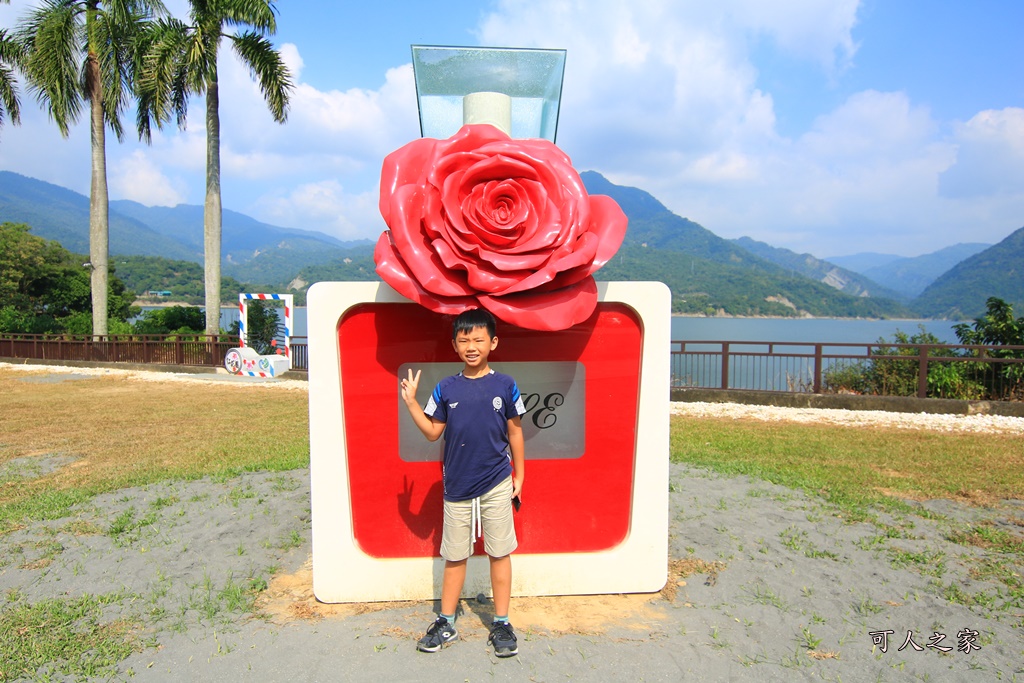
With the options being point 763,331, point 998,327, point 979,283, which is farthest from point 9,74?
point 979,283

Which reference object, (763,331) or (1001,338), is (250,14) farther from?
(763,331)

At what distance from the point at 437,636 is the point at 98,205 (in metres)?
22.2

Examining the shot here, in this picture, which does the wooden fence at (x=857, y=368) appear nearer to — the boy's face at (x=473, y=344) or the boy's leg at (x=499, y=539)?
the boy's leg at (x=499, y=539)

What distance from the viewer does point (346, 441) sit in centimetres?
326

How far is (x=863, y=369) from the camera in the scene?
493 inches

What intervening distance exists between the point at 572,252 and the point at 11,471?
20.4ft

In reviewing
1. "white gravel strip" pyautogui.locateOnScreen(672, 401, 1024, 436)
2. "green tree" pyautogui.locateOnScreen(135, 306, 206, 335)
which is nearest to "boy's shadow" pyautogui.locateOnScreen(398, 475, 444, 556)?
"white gravel strip" pyautogui.locateOnScreen(672, 401, 1024, 436)

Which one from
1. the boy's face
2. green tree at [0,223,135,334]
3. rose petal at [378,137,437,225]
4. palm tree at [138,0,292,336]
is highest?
palm tree at [138,0,292,336]

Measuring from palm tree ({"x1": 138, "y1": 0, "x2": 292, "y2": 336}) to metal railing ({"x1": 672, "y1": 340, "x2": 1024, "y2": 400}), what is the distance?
13.0m

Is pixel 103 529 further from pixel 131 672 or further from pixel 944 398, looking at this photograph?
pixel 944 398

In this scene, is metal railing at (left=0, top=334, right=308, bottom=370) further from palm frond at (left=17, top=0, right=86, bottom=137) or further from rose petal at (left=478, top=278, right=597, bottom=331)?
rose petal at (left=478, top=278, right=597, bottom=331)

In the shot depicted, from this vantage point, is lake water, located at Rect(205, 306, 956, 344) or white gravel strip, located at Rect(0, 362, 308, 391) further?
lake water, located at Rect(205, 306, 956, 344)

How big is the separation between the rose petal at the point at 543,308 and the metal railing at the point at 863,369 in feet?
31.7

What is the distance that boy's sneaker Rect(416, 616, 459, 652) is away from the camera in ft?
8.93
